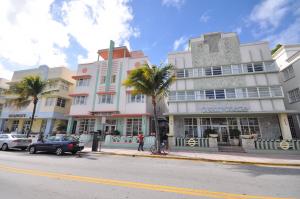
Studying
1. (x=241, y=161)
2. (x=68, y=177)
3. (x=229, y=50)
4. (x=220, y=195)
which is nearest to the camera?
(x=220, y=195)

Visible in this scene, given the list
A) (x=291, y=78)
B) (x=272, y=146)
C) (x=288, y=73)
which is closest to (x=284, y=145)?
(x=272, y=146)

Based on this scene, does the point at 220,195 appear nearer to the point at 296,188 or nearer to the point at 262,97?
the point at 296,188

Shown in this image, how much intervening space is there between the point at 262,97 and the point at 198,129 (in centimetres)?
773

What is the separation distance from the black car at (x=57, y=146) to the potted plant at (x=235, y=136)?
15.8m

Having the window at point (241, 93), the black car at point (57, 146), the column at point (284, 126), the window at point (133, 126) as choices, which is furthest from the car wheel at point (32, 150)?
→ the column at point (284, 126)

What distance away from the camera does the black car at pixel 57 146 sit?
12594mm

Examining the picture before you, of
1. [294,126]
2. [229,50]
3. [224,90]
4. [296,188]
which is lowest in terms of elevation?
[296,188]

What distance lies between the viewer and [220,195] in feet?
14.9

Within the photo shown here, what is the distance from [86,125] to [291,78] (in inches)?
1144

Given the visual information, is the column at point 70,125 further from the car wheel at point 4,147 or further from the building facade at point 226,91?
the building facade at point 226,91

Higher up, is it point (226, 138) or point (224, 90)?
point (224, 90)

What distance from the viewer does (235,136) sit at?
1788 cm

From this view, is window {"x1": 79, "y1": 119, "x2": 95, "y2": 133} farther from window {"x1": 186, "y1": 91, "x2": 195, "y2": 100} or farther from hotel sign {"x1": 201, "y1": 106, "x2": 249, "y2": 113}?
hotel sign {"x1": 201, "y1": 106, "x2": 249, "y2": 113}

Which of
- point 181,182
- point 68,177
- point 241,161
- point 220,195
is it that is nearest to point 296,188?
point 220,195
